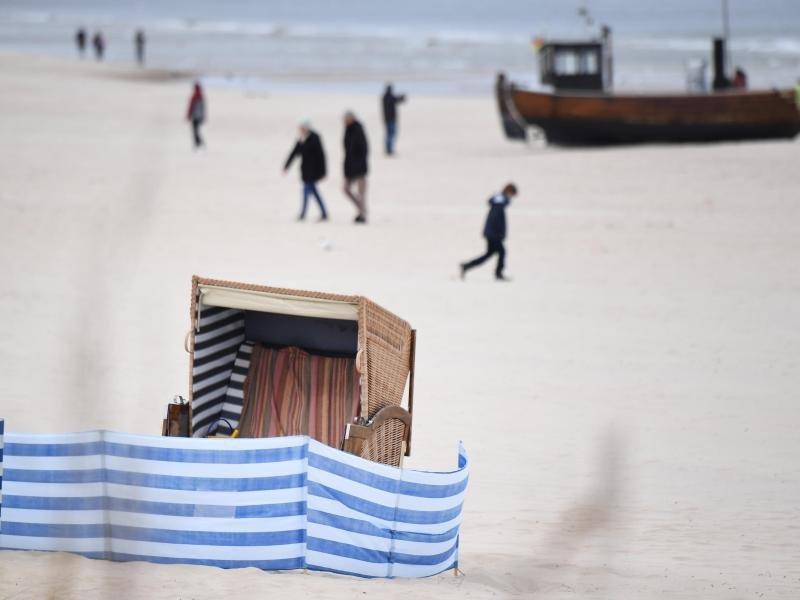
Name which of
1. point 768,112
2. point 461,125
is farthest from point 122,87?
point 768,112

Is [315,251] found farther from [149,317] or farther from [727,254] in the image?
[727,254]

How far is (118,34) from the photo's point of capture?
81.2 m

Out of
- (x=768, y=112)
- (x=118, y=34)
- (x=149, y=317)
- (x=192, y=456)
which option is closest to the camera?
(x=192, y=456)

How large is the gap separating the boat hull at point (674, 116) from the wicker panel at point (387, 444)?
20.8 meters

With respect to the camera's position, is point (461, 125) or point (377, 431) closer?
point (377, 431)

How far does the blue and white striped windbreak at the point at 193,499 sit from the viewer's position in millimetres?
5477

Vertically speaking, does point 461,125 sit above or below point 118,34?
below

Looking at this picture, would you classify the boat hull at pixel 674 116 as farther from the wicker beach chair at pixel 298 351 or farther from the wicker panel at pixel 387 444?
the wicker panel at pixel 387 444

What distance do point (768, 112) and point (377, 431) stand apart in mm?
22366

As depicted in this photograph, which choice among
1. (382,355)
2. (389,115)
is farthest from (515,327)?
(389,115)

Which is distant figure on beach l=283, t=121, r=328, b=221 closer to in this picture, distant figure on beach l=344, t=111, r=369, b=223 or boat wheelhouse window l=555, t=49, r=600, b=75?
distant figure on beach l=344, t=111, r=369, b=223

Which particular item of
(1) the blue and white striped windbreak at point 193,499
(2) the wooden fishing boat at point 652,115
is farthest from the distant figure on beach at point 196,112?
(1) the blue and white striped windbreak at point 193,499

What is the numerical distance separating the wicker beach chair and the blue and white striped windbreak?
67cm

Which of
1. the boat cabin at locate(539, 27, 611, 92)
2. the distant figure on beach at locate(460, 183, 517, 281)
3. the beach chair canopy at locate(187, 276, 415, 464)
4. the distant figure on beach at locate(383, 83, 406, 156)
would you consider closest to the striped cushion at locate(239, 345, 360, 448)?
the beach chair canopy at locate(187, 276, 415, 464)
